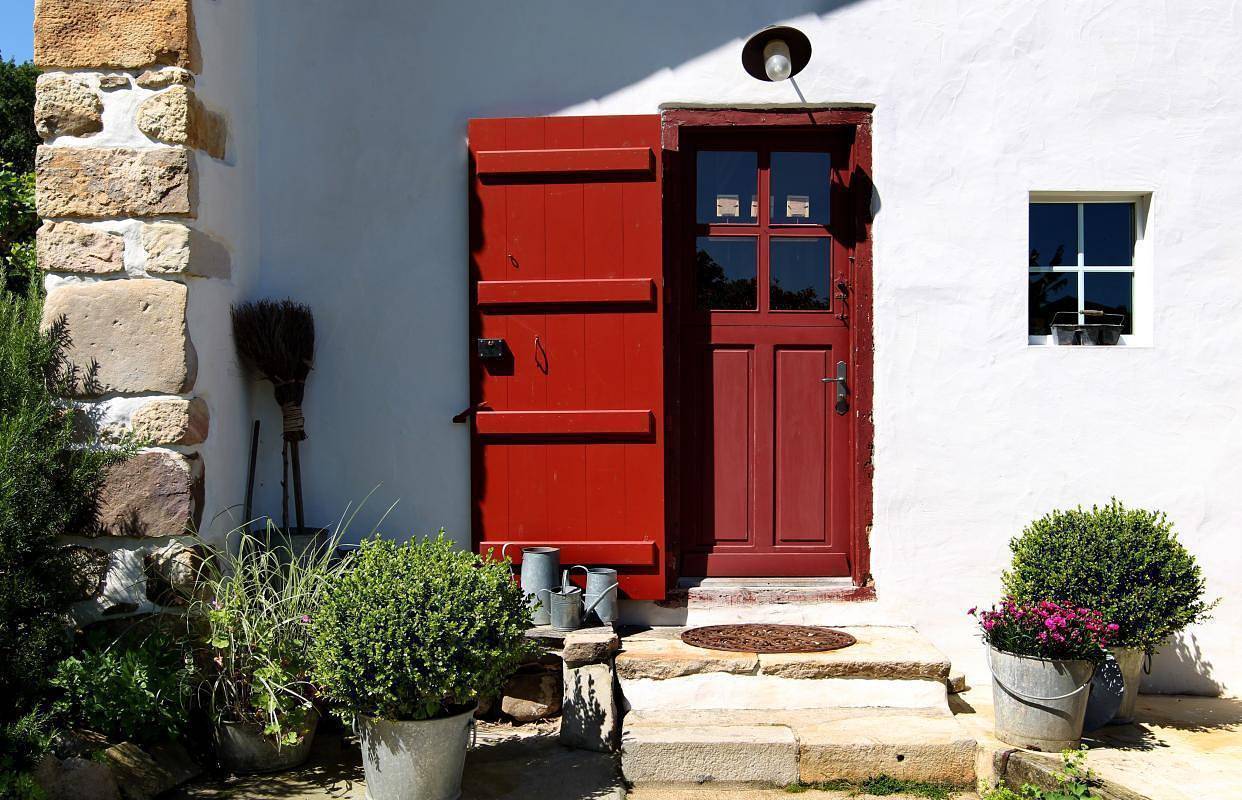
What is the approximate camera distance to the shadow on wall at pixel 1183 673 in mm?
4461

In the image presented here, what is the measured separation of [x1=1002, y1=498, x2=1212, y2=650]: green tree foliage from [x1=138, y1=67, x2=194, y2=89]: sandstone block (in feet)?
12.1

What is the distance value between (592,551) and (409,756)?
1318 millimetres

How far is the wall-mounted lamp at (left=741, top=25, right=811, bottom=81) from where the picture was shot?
168 inches

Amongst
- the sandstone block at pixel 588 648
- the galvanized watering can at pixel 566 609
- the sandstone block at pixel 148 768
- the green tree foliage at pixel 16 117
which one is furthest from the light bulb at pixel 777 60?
the green tree foliage at pixel 16 117

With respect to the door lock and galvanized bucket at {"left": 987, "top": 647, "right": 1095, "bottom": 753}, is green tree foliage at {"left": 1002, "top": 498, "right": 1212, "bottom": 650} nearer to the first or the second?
galvanized bucket at {"left": 987, "top": 647, "right": 1095, "bottom": 753}

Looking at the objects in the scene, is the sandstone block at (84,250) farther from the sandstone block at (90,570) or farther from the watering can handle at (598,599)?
the watering can handle at (598,599)

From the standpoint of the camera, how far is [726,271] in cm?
465

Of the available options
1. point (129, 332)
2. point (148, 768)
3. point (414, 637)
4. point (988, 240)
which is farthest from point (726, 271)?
point (148, 768)

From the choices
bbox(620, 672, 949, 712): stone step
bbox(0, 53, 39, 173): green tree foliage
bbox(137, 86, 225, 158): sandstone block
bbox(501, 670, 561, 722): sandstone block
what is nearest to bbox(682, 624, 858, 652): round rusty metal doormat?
bbox(620, 672, 949, 712): stone step

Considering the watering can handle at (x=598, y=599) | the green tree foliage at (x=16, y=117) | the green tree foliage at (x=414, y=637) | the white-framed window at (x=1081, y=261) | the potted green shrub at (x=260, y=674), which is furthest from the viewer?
the green tree foliage at (x=16, y=117)

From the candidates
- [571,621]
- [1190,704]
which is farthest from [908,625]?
[571,621]

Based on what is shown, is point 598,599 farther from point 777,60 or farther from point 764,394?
point 777,60

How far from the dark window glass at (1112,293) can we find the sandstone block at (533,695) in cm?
282

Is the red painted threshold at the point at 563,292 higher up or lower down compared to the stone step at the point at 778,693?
higher up
